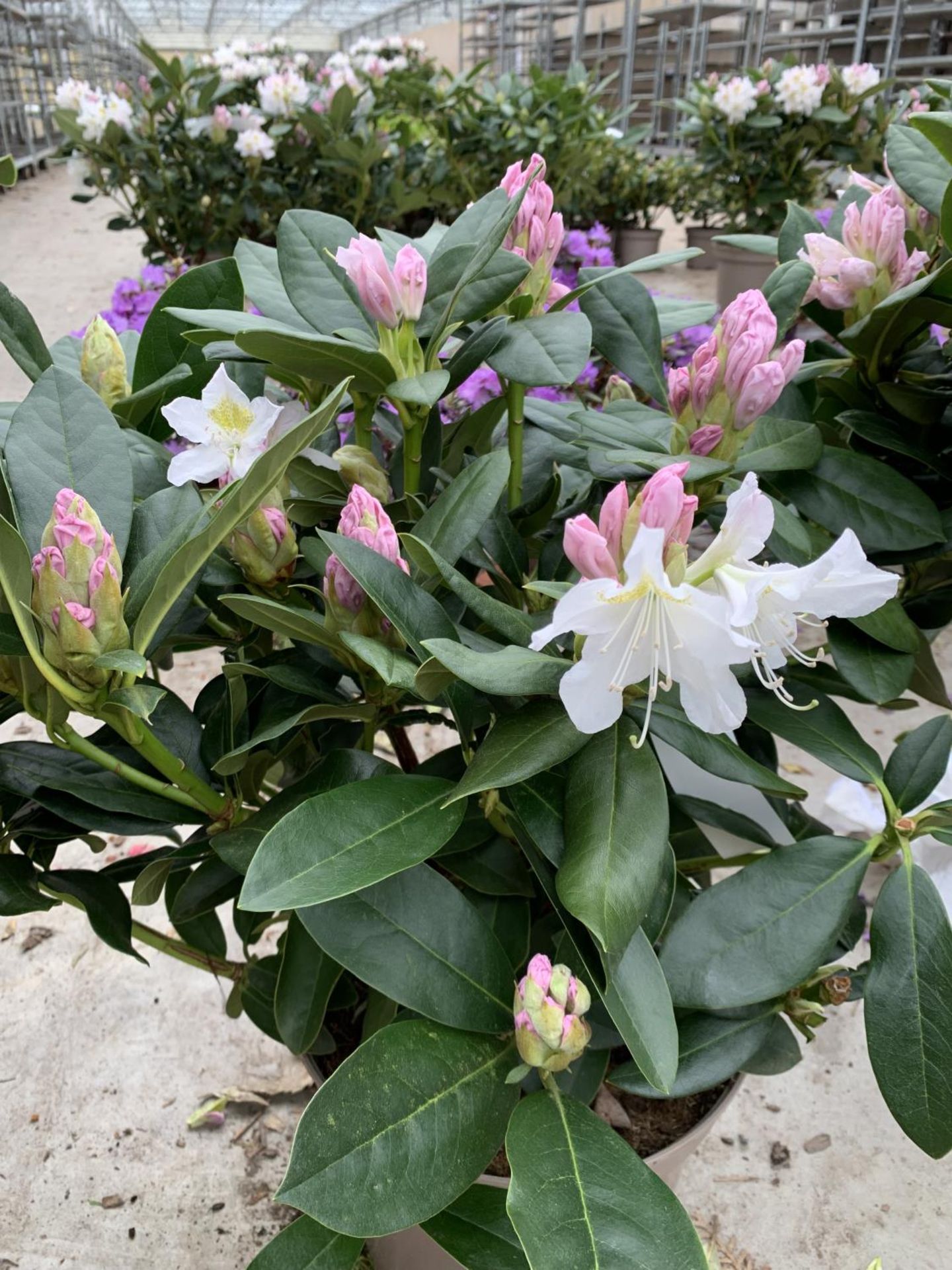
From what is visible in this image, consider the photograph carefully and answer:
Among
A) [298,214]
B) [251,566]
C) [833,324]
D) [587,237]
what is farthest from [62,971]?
[587,237]

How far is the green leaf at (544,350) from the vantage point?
626 millimetres

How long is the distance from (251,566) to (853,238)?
505 mm

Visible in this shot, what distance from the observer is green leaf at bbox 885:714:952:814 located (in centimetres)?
70

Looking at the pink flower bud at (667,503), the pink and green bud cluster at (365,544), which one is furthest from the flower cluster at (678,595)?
the pink and green bud cluster at (365,544)

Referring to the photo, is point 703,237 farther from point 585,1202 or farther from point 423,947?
point 585,1202

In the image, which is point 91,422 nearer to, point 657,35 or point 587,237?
point 587,237

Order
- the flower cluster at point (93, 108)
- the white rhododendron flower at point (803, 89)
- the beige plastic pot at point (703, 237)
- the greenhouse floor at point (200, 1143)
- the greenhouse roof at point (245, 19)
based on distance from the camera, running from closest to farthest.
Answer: the greenhouse floor at point (200, 1143)
the flower cluster at point (93, 108)
the white rhododendron flower at point (803, 89)
the beige plastic pot at point (703, 237)
the greenhouse roof at point (245, 19)

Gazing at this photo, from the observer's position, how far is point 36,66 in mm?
10406

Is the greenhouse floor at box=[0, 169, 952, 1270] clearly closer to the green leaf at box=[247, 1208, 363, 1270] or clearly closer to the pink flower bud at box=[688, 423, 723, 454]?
the green leaf at box=[247, 1208, 363, 1270]

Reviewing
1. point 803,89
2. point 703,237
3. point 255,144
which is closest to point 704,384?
point 255,144

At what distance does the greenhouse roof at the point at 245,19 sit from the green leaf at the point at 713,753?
82.7 feet

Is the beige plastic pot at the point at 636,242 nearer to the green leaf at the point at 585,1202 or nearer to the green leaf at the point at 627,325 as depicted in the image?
the green leaf at the point at 627,325

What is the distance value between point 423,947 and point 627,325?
1.57 ft

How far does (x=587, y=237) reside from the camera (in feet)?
9.73
